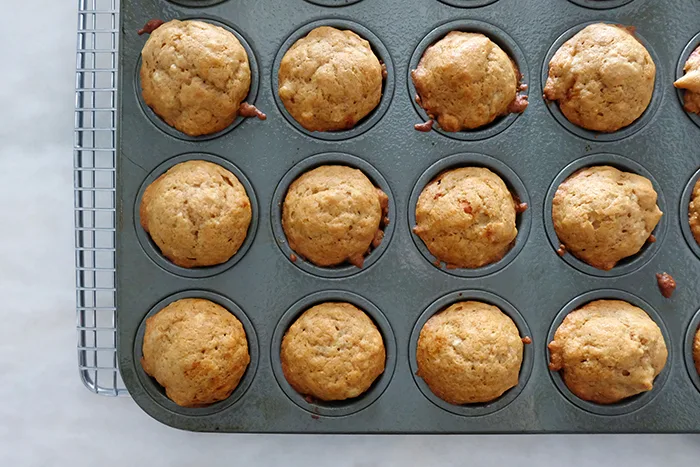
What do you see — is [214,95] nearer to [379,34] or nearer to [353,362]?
[379,34]

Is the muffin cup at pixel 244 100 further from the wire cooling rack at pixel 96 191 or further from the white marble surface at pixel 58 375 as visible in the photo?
the white marble surface at pixel 58 375

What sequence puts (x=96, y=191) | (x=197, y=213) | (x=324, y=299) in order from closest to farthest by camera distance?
(x=197, y=213) < (x=324, y=299) < (x=96, y=191)

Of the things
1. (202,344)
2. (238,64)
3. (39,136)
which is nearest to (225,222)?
(202,344)

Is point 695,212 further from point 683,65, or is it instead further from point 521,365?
point 521,365

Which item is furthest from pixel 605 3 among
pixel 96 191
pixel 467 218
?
pixel 96 191

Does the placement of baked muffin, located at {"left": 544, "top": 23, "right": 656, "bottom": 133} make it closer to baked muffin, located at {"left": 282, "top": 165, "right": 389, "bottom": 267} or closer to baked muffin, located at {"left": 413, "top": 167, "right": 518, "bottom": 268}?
baked muffin, located at {"left": 413, "top": 167, "right": 518, "bottom": 268}
